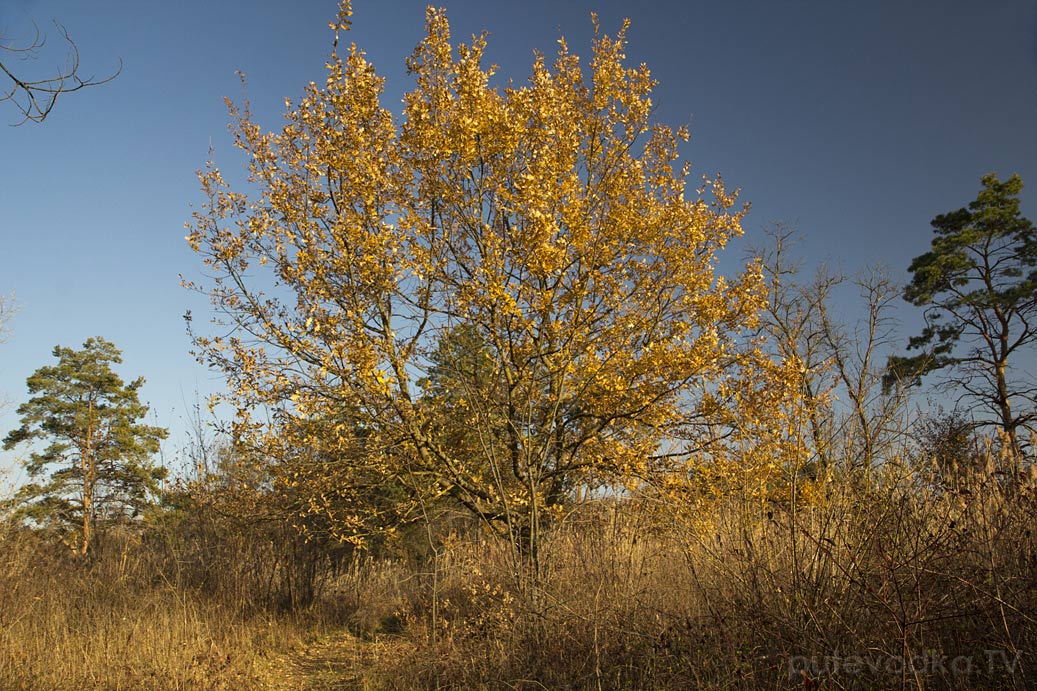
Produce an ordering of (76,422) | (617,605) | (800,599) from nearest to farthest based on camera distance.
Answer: (800,599) → (617,605) → (76,422)

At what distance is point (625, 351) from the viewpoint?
7.88 m

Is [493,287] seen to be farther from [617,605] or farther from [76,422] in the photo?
[76,422]

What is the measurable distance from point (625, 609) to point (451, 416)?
127 inches

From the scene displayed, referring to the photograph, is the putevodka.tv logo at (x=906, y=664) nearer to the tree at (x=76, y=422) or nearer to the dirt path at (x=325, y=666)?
the dirt path at (x=325, y=666)

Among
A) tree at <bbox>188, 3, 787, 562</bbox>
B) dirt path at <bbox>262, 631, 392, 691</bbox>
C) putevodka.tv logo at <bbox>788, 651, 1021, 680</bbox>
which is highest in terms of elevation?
tree at <bbox>188, 3, 787, 562</bbox>

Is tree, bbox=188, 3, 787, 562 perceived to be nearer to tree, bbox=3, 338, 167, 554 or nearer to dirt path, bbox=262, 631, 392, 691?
dirt path, bbox=262, 631, 392, 691

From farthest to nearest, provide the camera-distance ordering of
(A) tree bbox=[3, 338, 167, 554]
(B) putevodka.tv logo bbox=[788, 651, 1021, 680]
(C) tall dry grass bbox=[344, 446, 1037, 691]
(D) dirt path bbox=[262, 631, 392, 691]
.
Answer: (A) tree bbox=[3, 338, 167, 554]
(D) dirt path bbox=[262, 631, 392, 691]
(C) tall dry grass bbox=[344, 446, 1037, 691]
(B) putevodka.tv logo bbox=[788, 651, 1021, 680]

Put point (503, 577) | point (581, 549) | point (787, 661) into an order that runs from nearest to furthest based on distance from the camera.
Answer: point (787, 661), point (581, 549), point (503, 577)

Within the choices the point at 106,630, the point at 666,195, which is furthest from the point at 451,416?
the point at 106,630

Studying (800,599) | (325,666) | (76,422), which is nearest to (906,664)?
(800,599)

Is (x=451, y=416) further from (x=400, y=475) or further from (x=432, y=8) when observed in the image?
(x=432, y=8)

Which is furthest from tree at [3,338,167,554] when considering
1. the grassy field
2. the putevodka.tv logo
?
the putevodka.tv logo

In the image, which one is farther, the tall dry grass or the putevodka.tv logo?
the tall dry grass

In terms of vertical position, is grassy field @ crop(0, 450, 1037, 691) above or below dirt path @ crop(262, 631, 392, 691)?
above
